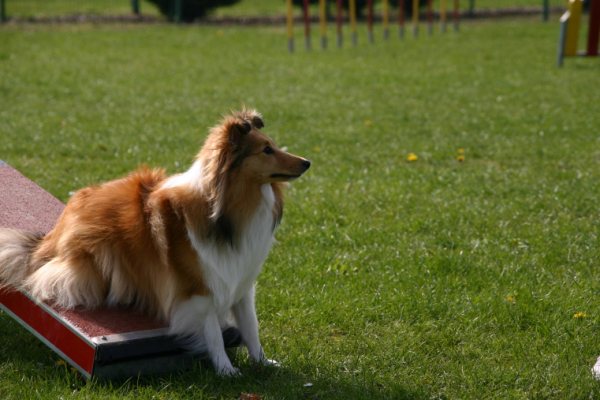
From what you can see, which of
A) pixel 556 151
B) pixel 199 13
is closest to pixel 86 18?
pixel 199 13

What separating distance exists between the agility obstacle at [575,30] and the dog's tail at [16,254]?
12.4 meters

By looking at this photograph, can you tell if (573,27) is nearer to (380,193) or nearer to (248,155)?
(380,193)

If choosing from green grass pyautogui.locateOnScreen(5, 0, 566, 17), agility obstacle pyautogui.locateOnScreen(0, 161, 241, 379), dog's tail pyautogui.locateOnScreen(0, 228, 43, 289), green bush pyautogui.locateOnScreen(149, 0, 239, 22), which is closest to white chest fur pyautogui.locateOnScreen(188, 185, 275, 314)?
agility obstacle pyautogui.locateOnScreen(0, 161, 241, 379)

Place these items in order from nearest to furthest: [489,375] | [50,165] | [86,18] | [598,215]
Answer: [489,375]
[598,215]
[50,165]
[86,18]

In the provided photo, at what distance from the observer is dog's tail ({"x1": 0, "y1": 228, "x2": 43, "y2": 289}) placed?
4.69m

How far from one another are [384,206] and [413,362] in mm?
2996

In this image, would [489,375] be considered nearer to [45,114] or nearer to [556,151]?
[556,151]

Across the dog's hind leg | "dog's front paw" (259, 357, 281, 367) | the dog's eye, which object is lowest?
"dog's front paw" (259, 357, 281, 367)

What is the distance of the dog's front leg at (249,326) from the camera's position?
4.78 m

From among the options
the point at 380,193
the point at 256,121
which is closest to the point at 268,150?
the point at 256,121

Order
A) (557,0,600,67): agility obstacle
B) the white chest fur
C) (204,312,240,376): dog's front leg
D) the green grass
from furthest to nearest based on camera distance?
the green grass
(557,0,600,67): agility obstacle
(204,312,240,376): dog's front leg
the white chest fur

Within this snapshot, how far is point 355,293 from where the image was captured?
5.82 meters

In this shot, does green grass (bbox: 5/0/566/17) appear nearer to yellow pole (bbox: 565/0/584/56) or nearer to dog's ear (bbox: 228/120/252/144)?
yellow pole (bbox: 565/0/584/56)

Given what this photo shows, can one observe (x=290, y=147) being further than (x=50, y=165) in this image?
Yes
